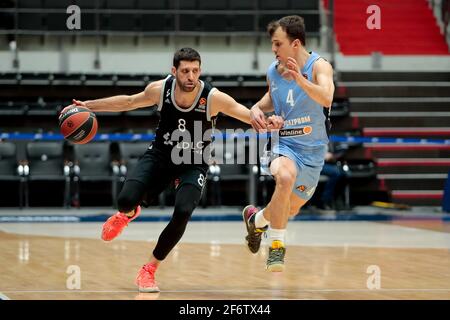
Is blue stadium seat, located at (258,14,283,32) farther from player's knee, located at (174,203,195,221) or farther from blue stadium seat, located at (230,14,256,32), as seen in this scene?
player's knee, located at (174,203,195,221)

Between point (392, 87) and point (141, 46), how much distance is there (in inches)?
191

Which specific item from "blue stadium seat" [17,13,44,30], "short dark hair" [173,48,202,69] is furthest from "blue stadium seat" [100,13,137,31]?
"short dark hair" [173,48,202,69]

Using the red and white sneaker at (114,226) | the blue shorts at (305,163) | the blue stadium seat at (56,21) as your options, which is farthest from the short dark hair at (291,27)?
the blue stadium seat at (56,21)

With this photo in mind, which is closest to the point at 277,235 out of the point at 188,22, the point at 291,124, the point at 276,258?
the point at 276,258

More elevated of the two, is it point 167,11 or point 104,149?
point 167,11

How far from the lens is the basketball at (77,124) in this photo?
678cm

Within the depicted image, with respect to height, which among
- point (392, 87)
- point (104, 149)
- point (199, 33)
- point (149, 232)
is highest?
point (199, 33)

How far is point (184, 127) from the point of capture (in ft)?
22.1

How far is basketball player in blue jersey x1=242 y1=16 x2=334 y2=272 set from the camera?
261 inches

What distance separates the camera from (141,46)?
18.0 metres

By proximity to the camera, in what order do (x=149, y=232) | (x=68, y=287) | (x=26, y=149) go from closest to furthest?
(x=68, y=287)
(x=149, y=232)
(x=26, y=149)
